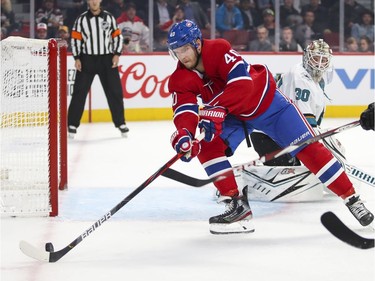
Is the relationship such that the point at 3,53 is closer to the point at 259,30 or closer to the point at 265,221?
the point at 265,221

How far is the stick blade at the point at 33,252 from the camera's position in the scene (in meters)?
3.26

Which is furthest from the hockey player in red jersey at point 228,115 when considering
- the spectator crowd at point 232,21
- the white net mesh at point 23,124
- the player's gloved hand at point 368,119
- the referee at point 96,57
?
the spectator crowd at point 232,21

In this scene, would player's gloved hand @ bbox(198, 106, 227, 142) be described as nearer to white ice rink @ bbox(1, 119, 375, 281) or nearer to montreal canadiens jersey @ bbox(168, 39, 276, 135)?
montreal canadiens jersey @ bbox(168, 39, 276, 135)

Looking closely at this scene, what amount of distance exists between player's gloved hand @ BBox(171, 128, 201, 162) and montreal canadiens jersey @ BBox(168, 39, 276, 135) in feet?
0.26

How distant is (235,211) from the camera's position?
12.5ft

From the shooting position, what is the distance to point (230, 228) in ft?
12.4

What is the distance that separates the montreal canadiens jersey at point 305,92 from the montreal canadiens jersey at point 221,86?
2.26 feet

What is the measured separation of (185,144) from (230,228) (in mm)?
519

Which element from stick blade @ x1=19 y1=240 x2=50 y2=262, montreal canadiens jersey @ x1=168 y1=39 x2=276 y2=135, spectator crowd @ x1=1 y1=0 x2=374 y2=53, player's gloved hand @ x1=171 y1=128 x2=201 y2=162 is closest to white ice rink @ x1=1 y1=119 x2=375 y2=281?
stick blade @ x1=19 y1=240 x2=50 y2=262

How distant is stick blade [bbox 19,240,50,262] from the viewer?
3264mm

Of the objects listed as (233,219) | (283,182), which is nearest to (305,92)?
(283,182)

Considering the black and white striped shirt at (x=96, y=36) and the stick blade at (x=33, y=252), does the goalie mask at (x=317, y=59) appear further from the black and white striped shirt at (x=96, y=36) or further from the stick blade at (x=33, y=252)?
the black and white striped shirt at (x=96, y=36)

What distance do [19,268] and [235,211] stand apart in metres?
1.00

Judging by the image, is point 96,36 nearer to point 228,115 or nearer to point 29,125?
point 29,125
